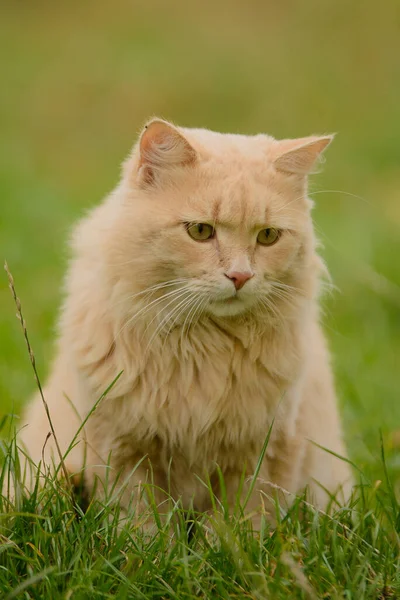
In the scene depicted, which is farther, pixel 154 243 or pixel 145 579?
pixel 154 243

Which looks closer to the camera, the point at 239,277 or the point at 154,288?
the point at 239,277

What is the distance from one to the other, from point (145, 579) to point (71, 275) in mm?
1090

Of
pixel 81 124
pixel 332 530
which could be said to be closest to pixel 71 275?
pixel 332 530

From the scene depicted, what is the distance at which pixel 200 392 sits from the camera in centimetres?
251

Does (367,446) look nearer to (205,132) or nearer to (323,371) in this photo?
(323,371)

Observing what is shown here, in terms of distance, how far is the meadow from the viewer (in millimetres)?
2006

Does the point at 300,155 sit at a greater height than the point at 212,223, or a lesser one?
greater

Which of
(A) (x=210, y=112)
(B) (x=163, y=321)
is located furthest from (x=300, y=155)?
(A) (x=210, y=112)

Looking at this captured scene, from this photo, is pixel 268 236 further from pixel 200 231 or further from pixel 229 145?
pixel 229 145

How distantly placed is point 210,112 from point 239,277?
7.58 metres

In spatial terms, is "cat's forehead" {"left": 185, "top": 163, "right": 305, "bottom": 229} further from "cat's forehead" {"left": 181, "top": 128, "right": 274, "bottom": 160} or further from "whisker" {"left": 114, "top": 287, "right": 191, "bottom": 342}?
"whisker" {"left": 114, "top": 287, "right": 191, "bottom": 342}

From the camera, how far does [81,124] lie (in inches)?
369

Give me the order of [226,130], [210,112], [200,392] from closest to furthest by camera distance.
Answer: [200,392], [226,130], [210,112]

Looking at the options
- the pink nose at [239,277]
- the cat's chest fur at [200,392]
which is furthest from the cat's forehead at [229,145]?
the cat's chest fur at [200,392]
